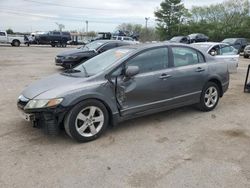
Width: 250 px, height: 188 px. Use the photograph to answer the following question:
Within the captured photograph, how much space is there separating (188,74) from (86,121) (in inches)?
89.4

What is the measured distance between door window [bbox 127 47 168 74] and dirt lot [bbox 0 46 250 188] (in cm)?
101

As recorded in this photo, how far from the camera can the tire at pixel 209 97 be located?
5852 millimetres

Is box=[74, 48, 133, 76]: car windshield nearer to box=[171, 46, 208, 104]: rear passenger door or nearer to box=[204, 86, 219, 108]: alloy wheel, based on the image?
box=[171, 46, 208, 104]: rear passenger door

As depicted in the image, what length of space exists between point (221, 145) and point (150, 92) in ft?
4.71

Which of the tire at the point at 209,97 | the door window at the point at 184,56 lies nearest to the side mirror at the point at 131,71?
the door window at the point at 184,56

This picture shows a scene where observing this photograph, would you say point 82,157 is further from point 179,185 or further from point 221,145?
point 221,145

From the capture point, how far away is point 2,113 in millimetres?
5730

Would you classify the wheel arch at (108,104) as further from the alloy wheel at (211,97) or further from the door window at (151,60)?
the alloy wheel at (211,97)

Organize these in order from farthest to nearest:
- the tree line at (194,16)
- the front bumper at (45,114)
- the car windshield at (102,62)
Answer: the tree line at (194,16) < the car windshield at (102,62) < the front bumper at (45,114)

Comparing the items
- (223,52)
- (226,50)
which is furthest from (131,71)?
(226,50)

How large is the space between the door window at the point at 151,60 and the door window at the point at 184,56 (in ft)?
0.81

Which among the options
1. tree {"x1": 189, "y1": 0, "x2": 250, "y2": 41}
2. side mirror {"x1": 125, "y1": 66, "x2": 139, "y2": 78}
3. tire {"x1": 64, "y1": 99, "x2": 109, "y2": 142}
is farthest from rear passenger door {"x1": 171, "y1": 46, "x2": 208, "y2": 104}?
tree {"x1": 189, "y1": 0, "x2": 250, "y2": 41}

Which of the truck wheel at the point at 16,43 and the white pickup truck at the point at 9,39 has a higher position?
the white pickup truck at the point at 9,39

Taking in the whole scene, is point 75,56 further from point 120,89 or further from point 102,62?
point 120,89
